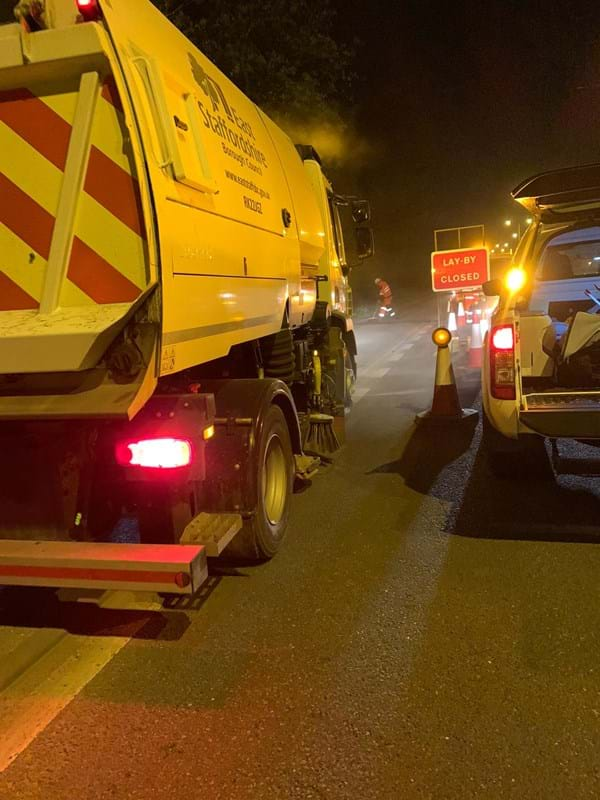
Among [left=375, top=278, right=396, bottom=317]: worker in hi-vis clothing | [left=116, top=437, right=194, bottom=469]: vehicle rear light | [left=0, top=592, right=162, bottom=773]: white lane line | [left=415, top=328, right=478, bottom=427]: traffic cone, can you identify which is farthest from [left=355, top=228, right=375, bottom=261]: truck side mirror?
[left=375, top=278, right=396, bottom=317]: worker in hi-vis clothing

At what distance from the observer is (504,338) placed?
4484mm

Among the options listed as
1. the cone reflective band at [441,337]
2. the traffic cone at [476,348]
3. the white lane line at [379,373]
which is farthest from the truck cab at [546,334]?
the traffic cone at [476,348]

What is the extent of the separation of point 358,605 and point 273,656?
65 cm

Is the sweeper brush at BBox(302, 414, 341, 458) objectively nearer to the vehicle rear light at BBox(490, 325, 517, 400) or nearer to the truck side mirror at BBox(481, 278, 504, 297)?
the truck side mirror at BBox(481, 278, 504, 297)

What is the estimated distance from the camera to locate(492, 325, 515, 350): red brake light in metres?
4.46

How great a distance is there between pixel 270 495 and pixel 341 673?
1.50 m

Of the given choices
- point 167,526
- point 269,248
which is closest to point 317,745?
point 167,526

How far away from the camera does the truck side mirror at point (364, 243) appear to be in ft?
27.7

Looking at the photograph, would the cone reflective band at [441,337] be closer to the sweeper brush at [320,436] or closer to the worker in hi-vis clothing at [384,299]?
the sweeper brush at [320,436]

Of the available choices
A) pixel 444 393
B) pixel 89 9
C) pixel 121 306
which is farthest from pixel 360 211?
pixel 121 306

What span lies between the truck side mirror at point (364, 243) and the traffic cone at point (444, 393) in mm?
1538

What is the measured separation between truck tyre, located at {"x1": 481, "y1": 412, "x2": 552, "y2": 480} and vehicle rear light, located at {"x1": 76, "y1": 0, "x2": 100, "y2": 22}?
3.54 m

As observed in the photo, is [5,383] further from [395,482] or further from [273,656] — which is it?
[395,482]

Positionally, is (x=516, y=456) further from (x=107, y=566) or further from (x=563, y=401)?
(x=107, y=566)
